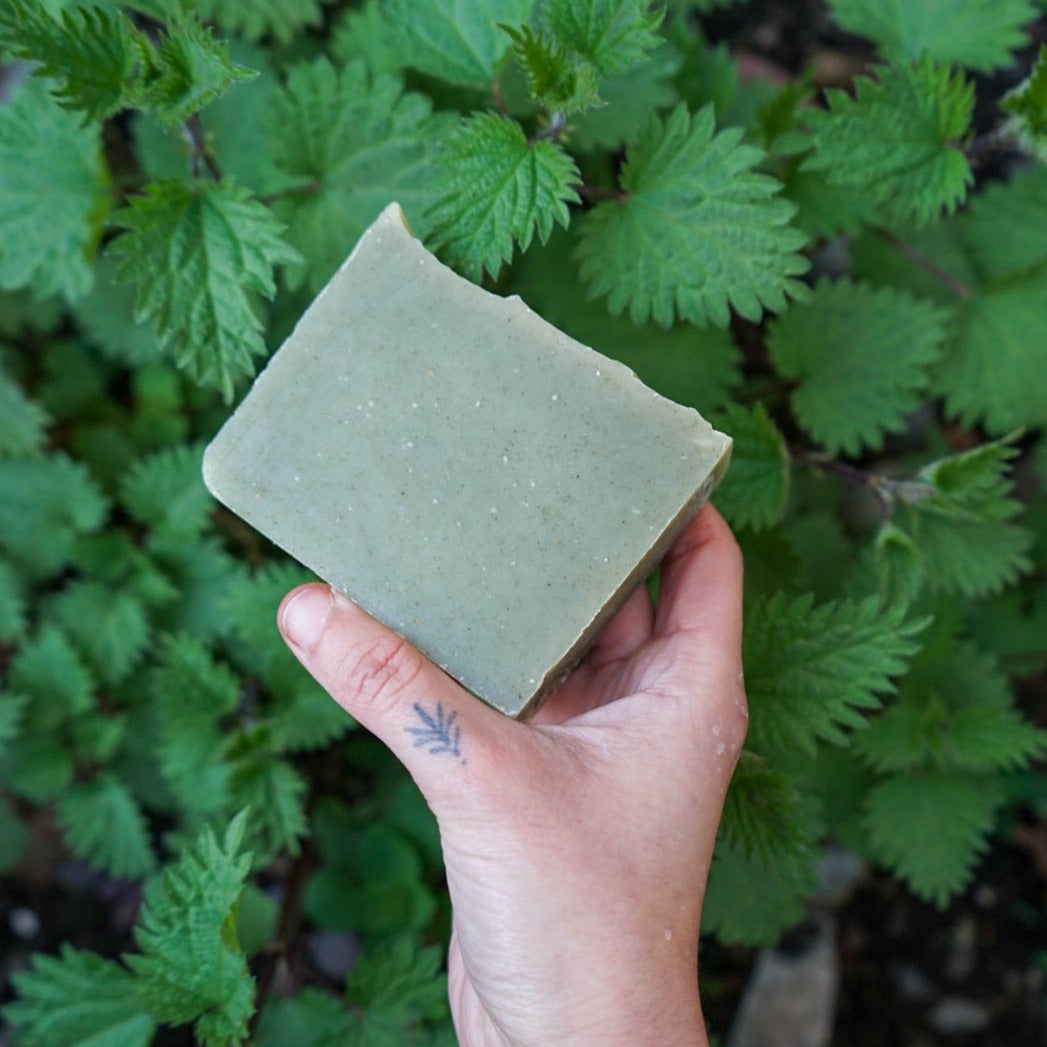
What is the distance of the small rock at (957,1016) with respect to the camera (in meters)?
2.71

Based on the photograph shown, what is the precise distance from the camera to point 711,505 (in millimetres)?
1838

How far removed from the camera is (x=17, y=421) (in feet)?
7.88

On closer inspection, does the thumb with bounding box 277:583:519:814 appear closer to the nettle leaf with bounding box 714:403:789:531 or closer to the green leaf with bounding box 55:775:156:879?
the nettle leaf with bounding box 714:403:789:531

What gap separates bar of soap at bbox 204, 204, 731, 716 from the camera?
1547 mm

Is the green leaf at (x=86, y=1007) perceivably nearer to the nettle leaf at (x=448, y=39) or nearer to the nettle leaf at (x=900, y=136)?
the nettle leaf at (x=448, y=39)

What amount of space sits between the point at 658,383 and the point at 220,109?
4.01ft

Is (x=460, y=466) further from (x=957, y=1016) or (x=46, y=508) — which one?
(x=957, y=1016)

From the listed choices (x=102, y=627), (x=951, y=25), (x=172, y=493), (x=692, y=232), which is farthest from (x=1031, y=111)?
(x=102, y=627)

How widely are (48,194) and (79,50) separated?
493 millimetres

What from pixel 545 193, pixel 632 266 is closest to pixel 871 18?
pixel 632 266

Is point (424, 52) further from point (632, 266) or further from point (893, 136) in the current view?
point (893, 136)

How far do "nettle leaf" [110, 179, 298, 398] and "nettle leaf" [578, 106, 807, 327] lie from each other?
603mm

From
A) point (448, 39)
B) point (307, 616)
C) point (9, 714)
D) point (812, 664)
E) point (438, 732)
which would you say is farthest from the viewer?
point (9, 714)

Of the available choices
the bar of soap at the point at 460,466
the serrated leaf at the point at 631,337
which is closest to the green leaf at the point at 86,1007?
the bar of soap at the point at 460,466
